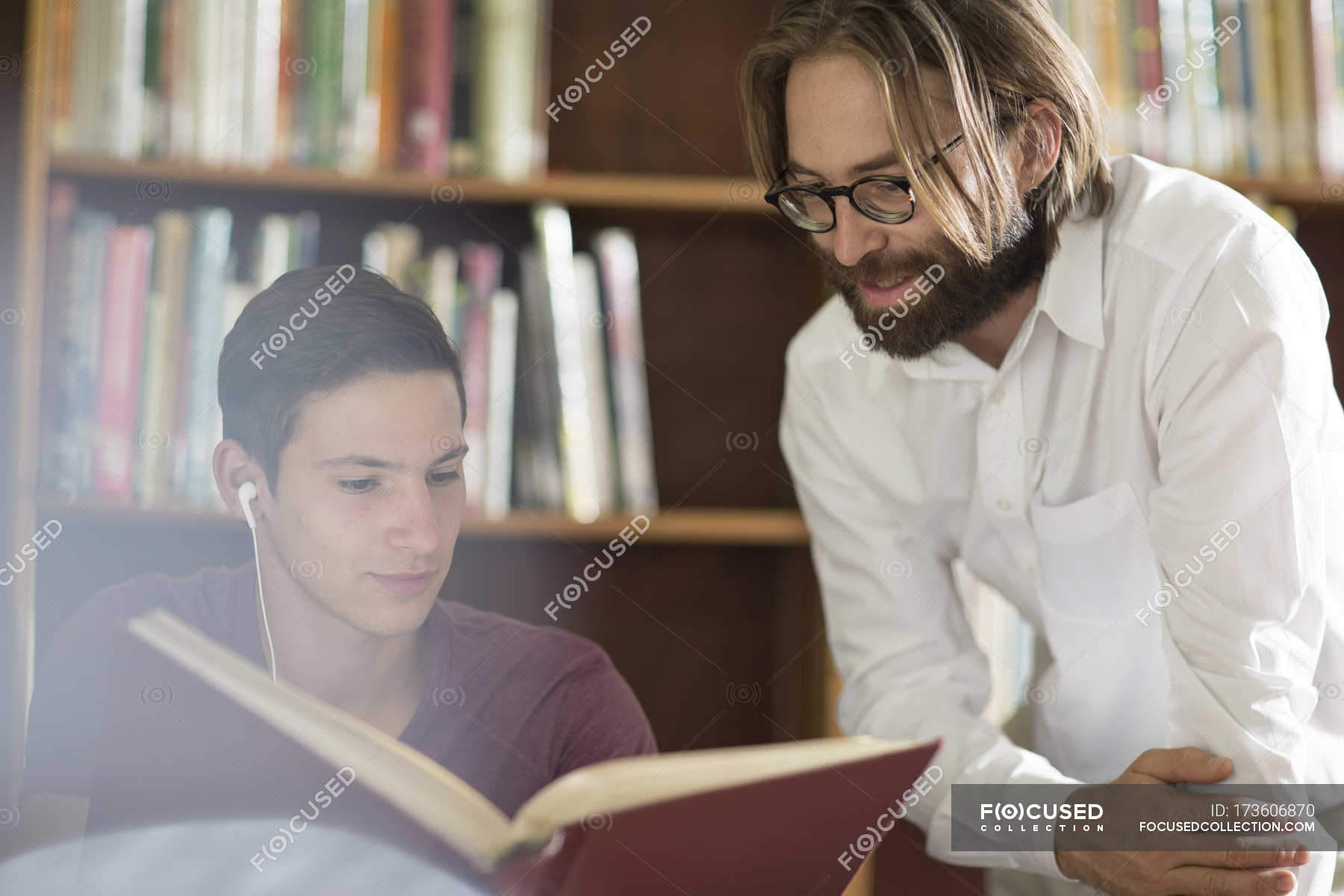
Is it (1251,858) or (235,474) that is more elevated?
(235,474)

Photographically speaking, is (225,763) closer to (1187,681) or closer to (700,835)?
(700,835)

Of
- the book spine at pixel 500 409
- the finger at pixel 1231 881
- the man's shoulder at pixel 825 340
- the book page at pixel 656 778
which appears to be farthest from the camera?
the book spine at pixel 500 409

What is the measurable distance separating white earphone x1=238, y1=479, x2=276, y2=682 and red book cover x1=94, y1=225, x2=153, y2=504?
582 millimetres

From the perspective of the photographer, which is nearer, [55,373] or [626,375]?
[55,373]

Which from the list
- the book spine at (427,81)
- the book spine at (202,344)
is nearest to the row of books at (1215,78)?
the book spine at (427,81)

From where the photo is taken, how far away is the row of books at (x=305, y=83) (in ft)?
5.09

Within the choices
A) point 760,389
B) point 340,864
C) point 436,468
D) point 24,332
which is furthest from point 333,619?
point 760,389

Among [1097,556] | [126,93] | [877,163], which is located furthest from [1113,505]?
[126,93]

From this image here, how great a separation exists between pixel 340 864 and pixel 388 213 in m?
1.13

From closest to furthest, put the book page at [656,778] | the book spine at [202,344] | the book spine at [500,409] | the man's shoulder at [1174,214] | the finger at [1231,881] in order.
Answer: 1. the book page at [656,778]
2. the finger at [1231,881]
3. the man's shoulder at [1174,214]
4. the book spine at [202,344]
5. the book spine at [500,409]

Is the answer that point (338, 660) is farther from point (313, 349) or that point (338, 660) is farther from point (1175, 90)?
point (1175, 90)

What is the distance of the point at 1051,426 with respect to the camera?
122 centimetres

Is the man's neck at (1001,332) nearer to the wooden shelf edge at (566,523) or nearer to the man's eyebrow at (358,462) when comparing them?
the wooden shelf edge at (566,523)

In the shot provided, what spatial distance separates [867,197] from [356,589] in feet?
1.87
